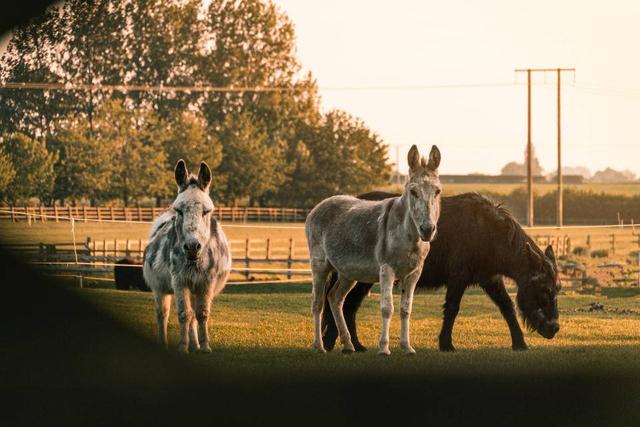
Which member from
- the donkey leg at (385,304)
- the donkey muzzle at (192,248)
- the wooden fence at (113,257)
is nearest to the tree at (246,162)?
the wooden fence at (113,257)

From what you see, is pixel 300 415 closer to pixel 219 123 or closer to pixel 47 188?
pixel 47 188

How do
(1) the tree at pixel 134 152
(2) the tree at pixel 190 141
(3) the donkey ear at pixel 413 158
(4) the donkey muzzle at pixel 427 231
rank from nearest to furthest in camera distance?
(4) the donkey muzzle at pixel 427 231 → (3) the donkey ear at pixel 413 158 → (1) the tree at pixel 134 152 → (2) the tree at pixel 190 141

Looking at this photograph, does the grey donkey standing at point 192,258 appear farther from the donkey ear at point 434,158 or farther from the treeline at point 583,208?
the treeline at point 583,208

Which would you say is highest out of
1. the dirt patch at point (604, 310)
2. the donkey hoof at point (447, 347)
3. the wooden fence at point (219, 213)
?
the donkey hoof at point (447, 347)

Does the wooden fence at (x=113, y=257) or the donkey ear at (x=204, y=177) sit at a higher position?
the donkey ear at (x=204, y=177)

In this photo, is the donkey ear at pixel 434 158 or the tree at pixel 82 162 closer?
the donkey ear at pixel 434 158

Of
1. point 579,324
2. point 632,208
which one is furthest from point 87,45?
point 579,324

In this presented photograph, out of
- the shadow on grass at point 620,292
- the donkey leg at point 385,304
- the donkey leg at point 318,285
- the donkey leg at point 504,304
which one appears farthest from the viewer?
the shadow on grass at point 620,292

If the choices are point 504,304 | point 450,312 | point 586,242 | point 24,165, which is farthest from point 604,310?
point 586,242

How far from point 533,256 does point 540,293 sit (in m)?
0.33

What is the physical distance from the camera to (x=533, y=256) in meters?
9.65

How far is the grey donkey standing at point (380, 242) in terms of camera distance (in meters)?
7.60

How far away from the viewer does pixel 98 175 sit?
44812 millimetres

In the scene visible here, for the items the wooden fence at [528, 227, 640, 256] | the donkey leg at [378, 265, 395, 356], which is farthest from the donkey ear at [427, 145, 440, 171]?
the wooden fence at [528, 227, 640, 256]
